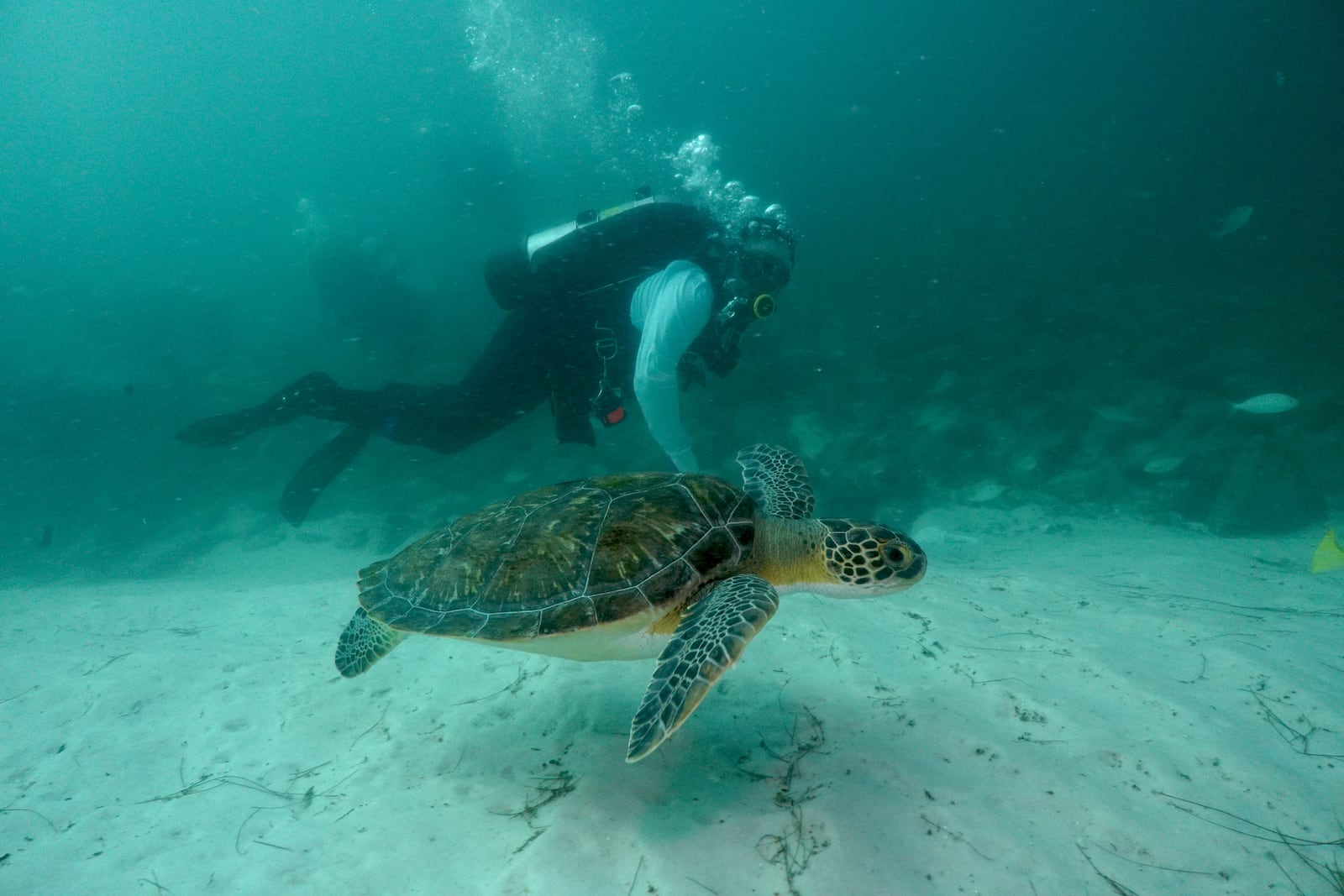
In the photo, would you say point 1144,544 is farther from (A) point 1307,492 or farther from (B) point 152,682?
(B) point 152,682

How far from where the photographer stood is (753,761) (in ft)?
8.48

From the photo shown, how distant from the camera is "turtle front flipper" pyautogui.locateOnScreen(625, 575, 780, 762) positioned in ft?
6.64

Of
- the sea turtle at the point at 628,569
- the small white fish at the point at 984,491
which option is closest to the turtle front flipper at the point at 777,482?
the sea turtle at the point at 628,569

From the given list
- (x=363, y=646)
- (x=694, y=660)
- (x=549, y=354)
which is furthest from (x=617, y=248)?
(x=694, y=660)

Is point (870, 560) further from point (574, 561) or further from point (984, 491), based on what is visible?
point (984, 491)

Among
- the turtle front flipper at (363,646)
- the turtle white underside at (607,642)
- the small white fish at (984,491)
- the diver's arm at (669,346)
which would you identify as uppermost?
the diver's arm at (669,346)

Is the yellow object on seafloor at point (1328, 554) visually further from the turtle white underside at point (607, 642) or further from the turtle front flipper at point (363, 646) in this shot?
the turtle front flipper at point (363, 646)

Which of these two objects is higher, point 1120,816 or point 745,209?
point 745,209

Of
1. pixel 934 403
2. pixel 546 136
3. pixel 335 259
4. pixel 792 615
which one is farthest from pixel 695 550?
pixel 546 136

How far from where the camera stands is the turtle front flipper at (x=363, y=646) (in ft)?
11.4

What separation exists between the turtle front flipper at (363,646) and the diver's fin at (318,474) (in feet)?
20.4

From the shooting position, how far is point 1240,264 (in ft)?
53.6

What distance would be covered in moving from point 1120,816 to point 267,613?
22.9ft

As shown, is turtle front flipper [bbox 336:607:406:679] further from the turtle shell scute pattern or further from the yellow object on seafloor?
the yellow object on seafloor
